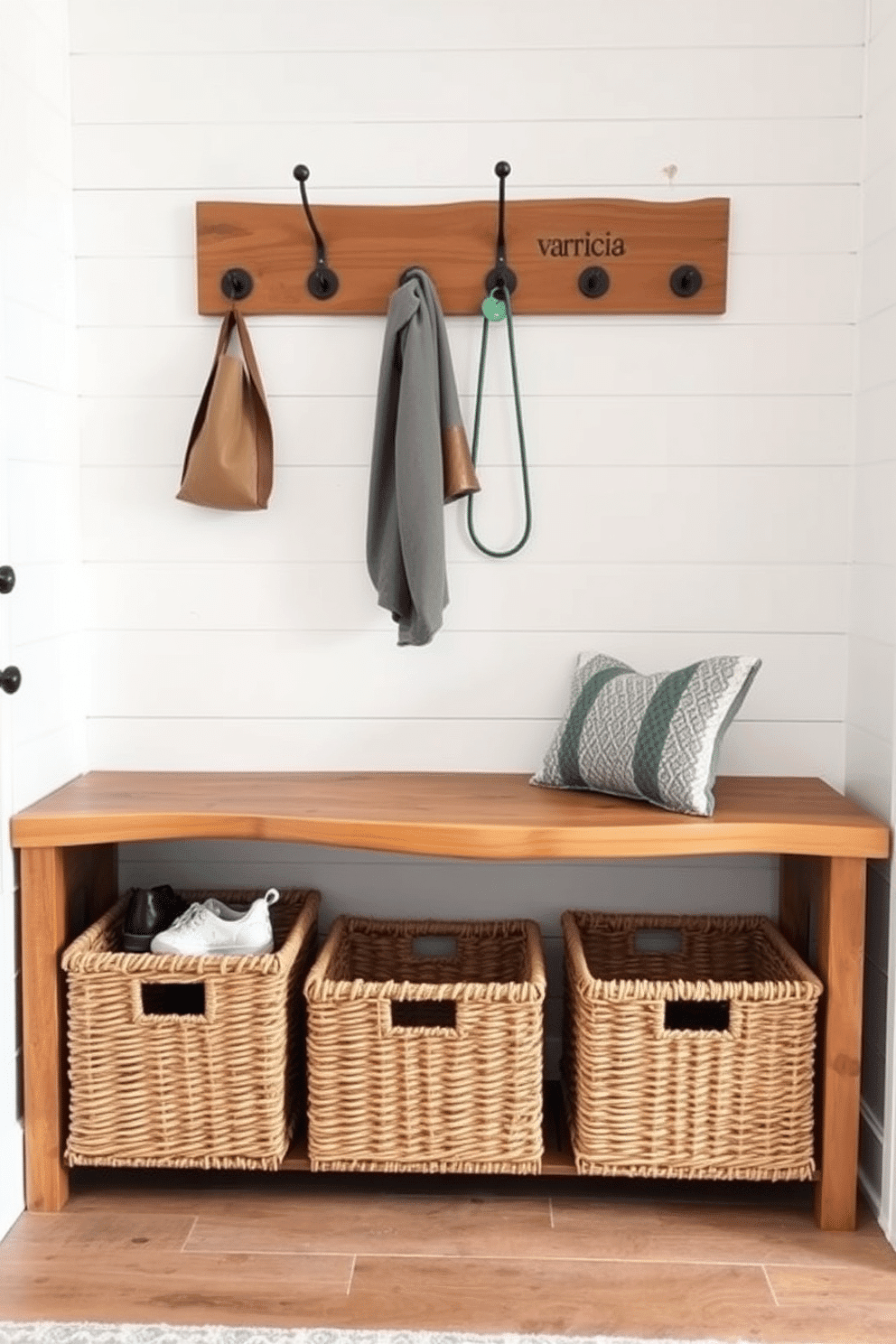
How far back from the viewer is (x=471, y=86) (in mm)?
2693

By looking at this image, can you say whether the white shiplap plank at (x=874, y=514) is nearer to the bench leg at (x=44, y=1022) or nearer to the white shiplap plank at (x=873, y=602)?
the white shiplap plank at (x=873, y=602)

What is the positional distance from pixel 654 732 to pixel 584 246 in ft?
3.04

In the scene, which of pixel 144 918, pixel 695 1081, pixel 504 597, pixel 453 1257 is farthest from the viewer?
pixel 504 597

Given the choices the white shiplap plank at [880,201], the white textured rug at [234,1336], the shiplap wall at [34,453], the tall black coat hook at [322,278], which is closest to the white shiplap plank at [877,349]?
the white shiplap plank at [880,201]

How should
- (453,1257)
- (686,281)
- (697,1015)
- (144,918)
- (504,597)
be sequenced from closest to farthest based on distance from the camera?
(453,1257) → (144,918) → (686,281) → (504,597) → (697,1015)

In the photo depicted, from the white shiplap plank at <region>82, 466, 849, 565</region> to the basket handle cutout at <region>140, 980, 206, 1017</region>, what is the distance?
0.81 meters

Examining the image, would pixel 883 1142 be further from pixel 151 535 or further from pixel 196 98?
pixel 196 98

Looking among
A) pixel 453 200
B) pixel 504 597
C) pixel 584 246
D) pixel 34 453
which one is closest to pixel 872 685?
pixel 504 597

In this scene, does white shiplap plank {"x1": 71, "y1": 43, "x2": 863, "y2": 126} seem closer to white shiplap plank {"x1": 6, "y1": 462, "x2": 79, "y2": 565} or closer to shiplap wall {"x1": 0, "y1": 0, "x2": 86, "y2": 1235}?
shiplap wall {"x1": 0, "y1": 0, "x2": 86, "y2": 1235}

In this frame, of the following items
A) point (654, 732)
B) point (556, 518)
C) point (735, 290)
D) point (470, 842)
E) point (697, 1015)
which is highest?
point (735, 290)

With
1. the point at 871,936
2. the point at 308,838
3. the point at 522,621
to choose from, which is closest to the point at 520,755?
the point at 522,621

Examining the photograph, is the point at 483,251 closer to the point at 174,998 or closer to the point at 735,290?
the point at 735,290

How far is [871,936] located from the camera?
2557 mm

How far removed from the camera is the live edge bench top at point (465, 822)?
2.36 m
